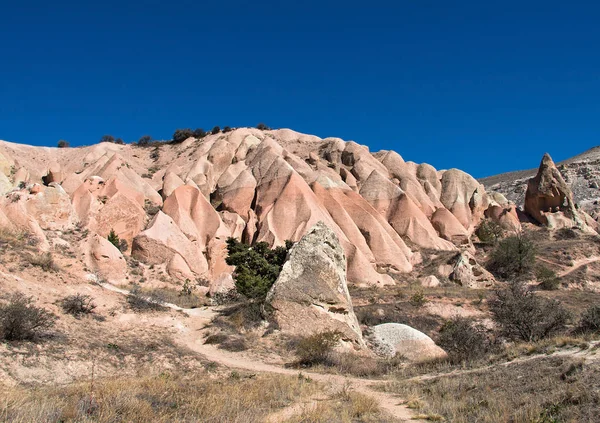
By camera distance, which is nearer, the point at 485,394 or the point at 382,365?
the point at 485,394

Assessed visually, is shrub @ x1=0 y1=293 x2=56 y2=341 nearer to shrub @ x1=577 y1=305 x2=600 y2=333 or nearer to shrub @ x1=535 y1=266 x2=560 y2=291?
shrub @ x1=577 y1=305 x2=600 y2=333

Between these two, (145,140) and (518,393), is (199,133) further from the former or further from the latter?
(518,393)

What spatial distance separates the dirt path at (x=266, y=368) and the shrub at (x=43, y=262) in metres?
4.18

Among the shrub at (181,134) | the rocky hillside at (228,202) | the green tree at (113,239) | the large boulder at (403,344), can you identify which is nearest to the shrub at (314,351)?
the large boulder at (403,344)

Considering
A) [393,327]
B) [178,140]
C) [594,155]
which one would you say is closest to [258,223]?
[393,327]

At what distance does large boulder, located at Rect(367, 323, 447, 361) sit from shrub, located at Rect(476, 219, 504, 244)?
27.7 metres

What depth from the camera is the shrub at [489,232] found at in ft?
128

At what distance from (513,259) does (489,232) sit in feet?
29.5

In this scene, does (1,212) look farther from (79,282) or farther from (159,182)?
(159,182)

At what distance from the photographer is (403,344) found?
13.2 m

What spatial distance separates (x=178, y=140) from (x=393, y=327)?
Answer: 151 ft

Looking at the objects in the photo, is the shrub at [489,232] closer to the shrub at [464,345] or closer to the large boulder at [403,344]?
the large boulder at [403,344]

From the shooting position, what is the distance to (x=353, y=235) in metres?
31.1

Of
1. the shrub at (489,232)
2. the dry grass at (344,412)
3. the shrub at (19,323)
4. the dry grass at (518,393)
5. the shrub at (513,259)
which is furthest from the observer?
the shrub at (489,232)
